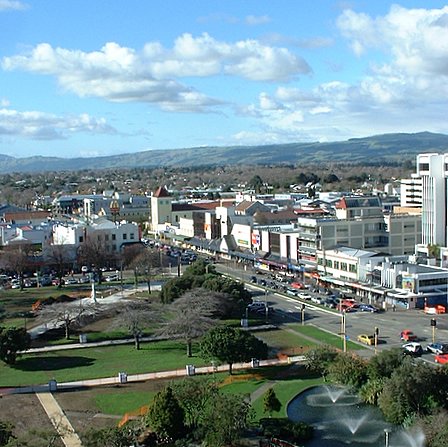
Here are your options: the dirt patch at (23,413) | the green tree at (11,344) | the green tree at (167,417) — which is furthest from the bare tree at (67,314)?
the green tree at (167,417)

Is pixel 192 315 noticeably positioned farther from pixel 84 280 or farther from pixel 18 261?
pixel 18 261

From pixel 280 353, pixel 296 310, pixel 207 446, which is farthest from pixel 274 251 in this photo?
pixel 207 446

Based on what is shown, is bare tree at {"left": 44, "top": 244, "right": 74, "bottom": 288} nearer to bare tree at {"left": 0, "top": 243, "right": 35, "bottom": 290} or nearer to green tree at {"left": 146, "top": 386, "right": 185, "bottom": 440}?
bare tree at {"left": 0, "top": 243, "right": 35, "bottom": 290}

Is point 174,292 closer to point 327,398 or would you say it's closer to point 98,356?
point 98,356

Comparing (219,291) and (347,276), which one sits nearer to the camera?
(219,291)

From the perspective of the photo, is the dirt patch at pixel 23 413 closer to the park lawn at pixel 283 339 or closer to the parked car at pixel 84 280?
the park lawn at pixel 283 339

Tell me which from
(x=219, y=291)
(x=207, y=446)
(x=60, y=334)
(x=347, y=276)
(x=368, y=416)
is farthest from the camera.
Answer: (x=347, y=276)

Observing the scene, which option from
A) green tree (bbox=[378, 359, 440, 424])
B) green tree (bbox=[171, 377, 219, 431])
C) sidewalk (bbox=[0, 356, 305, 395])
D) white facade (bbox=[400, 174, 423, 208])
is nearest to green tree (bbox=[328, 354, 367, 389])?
green tree (bbox=[378, 359, 440, 424])
